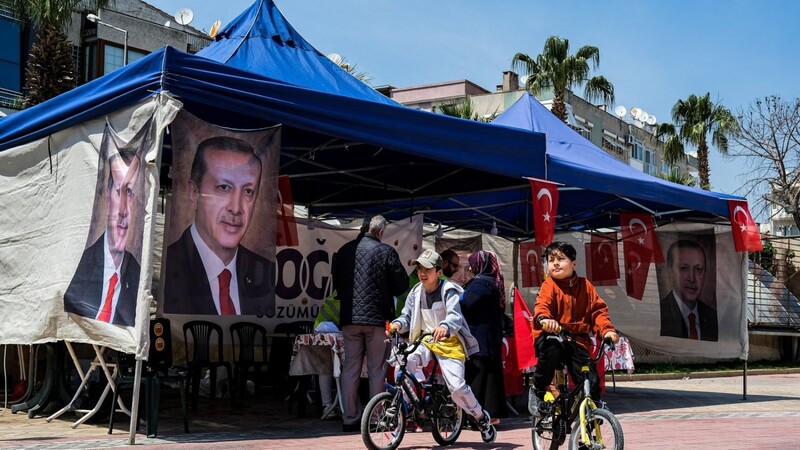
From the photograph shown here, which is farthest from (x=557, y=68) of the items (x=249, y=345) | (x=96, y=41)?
(x=249, y=345)

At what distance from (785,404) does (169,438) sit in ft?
30.9

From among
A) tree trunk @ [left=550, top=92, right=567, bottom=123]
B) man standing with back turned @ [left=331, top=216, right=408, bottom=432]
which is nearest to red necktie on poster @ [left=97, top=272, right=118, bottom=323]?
man standing with back turned @ [left=331, top=216, right=408, bottom=432]

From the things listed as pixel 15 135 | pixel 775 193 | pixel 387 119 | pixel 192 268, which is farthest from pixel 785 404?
pixel 775 193

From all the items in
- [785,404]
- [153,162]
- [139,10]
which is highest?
[139,10]

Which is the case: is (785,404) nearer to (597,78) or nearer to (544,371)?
(544,371)

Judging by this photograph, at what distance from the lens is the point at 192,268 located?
27.3 ft

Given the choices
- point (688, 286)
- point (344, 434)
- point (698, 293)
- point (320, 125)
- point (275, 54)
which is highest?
point (275, 54)

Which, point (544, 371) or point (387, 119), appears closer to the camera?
point (544, 371)

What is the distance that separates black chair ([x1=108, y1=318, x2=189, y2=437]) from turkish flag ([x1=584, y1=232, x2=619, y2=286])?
7989mm

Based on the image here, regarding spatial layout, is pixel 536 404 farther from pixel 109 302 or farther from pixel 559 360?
pixel 109 302

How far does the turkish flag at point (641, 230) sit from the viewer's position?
551 inches

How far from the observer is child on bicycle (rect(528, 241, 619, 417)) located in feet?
21.7

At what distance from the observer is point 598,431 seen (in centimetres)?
623

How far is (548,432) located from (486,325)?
2.89 m
